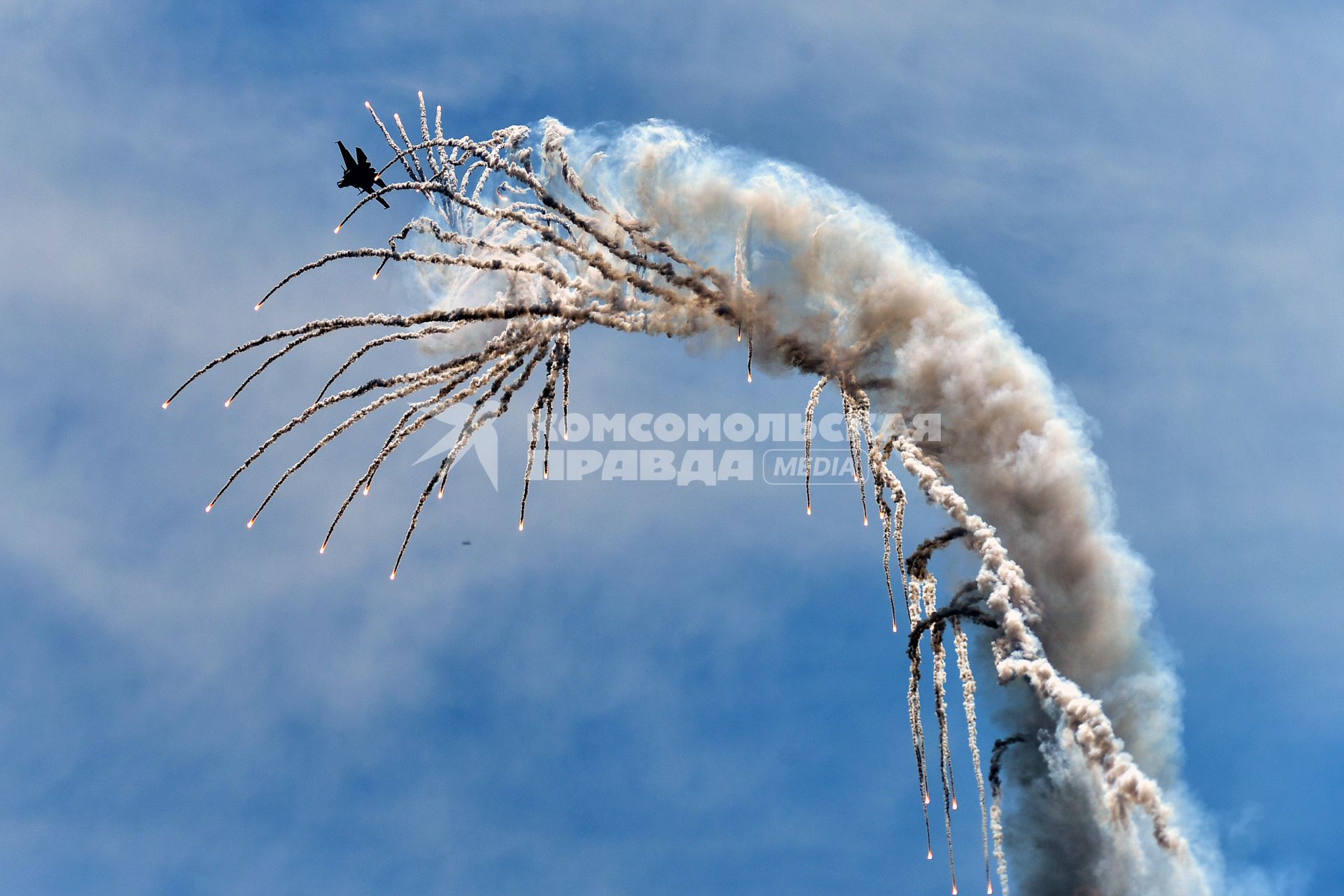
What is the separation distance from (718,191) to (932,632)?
25348 millimetres

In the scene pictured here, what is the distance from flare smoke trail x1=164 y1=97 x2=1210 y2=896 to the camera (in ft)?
188

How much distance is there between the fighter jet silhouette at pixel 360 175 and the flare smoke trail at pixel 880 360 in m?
4.25

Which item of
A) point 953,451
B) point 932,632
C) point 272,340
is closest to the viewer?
point 272,340

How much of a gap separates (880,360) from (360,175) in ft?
101

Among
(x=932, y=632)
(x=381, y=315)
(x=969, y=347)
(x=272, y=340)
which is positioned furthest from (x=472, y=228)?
(x=932, y=632)

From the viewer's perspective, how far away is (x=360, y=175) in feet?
211

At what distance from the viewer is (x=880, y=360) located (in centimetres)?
6575

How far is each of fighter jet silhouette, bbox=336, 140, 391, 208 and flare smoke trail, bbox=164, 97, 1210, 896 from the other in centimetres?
425

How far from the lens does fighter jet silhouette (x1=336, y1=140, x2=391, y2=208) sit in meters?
63.9

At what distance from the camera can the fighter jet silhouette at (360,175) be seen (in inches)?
2516

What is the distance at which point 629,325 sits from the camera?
60406 millimetres

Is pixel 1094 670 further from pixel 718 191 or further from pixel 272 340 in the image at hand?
pixel 272 340

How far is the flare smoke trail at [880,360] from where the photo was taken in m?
57.3

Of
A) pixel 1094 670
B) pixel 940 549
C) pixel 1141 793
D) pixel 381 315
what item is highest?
pixel 381 315
